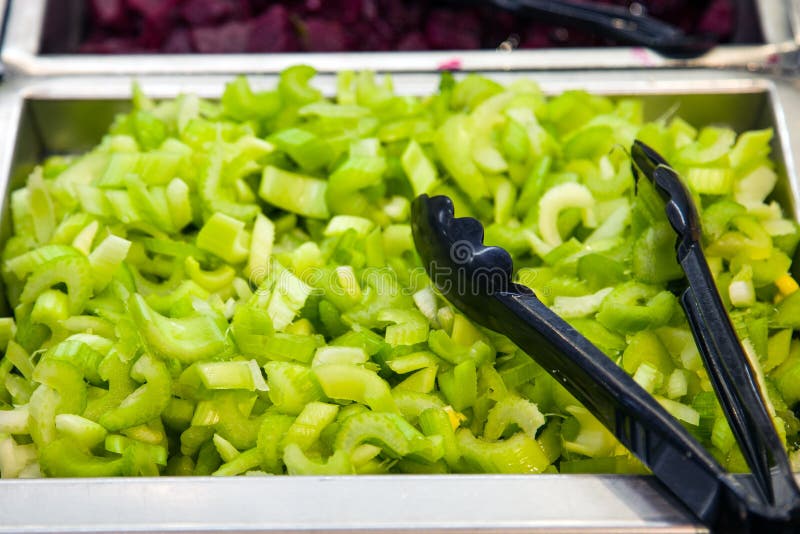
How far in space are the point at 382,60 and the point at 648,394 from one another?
1.12m

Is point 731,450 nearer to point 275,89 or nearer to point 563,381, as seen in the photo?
point 563,381

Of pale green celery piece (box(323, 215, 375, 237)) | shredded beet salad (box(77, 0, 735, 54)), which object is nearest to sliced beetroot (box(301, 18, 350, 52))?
shredded beet salad (box(77, 0, 735, 54))

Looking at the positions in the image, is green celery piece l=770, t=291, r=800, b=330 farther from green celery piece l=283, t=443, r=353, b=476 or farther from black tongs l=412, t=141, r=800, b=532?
green celery piece l=283, t=443, r=353, b=476

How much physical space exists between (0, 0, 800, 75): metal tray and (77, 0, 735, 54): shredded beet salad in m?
0.16

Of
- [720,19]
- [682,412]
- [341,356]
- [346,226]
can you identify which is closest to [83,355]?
[341,356]

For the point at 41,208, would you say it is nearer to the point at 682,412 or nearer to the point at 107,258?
the point at 107,258

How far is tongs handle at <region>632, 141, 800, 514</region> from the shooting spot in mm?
893

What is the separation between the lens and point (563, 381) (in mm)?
1062

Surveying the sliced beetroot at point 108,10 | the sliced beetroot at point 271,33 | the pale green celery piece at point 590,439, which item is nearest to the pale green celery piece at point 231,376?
the pale green celery piece at point 590,439

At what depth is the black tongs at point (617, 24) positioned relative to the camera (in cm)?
181

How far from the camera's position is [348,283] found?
1255 mm

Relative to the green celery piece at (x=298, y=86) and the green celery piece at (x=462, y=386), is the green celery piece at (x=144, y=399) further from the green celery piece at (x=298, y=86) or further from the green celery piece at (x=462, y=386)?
the green celery piece at (x=298, y=86)

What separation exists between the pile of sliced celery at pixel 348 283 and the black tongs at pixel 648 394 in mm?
79

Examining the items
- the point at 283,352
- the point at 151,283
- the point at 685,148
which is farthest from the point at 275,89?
the point at 685,148
